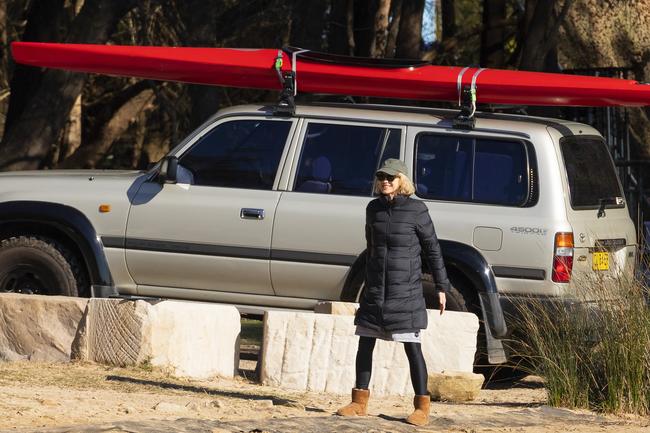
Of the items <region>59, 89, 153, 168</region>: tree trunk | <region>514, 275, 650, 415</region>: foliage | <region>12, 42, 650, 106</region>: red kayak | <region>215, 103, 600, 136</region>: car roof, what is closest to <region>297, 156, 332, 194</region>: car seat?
<region>215, 103, 600, 136</region>: car roof

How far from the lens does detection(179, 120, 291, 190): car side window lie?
947 cm

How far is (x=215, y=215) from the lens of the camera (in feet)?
30.7

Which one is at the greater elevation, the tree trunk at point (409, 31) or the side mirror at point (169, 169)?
the tree trunk at point (409, 31)

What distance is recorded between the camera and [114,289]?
9547mm

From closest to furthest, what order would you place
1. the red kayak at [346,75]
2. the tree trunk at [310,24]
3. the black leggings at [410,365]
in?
the black leggings at [410,365]
the red kayak at [346,75]
the tree trunk at [310,24]

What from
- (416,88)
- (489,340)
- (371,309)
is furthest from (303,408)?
(416,88)

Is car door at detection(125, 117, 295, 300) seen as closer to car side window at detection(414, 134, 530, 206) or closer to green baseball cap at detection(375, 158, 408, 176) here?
car side window at detection(414, 134, 530, 206)

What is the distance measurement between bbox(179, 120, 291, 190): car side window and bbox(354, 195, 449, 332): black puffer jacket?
2.20 meters

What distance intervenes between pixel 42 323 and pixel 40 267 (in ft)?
2.80

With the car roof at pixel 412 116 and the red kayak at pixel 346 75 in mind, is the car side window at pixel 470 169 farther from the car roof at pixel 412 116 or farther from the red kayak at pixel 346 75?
the red kayak at pixel 346 75

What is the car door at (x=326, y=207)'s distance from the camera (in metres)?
9.20

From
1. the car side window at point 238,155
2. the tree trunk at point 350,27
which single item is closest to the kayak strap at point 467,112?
the car side window at point 238,155

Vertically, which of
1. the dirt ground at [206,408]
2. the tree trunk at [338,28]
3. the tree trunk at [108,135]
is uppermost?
the tree trunk at [338,28]

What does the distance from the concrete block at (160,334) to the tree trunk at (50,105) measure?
600 centimetres
